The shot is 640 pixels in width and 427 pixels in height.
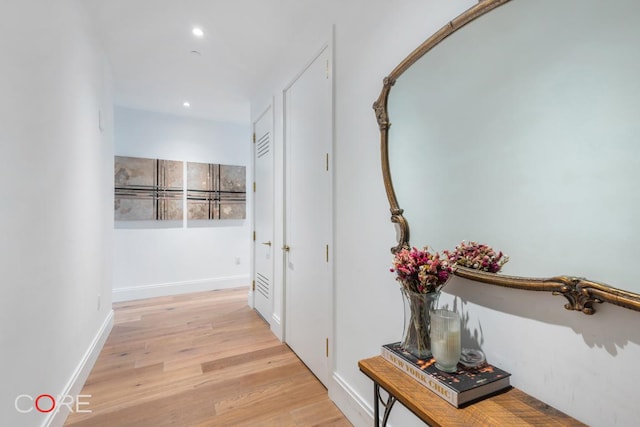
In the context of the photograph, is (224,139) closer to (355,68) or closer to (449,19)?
(355,68)

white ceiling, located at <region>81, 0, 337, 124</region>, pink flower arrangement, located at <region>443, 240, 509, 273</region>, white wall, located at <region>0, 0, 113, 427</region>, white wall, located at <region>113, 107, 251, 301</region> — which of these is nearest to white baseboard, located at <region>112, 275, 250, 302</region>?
white wall, located at <region>113, 107, 251, 301</region>

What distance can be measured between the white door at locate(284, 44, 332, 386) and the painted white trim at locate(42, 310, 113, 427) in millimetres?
1456

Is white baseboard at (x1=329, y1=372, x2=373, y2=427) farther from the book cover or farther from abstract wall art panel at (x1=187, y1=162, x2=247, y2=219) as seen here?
abstract wall art panel at (x1=187, y1=162, x2=247, y2=219)

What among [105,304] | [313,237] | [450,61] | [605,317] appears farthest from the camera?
[105,304]

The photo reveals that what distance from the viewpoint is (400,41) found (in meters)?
1.34

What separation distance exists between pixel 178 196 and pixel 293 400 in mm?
3293

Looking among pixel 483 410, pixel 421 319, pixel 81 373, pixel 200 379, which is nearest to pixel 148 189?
pixel 81 373

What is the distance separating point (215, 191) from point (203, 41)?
7.75 ft

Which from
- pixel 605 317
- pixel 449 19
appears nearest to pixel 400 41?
pixel 449 19

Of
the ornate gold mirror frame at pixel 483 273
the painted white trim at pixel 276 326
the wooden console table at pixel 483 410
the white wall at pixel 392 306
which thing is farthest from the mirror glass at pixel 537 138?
the painted white trim at pixel 276 326

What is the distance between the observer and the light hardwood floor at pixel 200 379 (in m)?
1.73

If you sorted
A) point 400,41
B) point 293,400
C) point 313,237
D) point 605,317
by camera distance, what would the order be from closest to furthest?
point 605,317 → point 400,41 → point 293,400 → point 313,237

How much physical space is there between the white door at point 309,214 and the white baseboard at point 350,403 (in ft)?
0.51

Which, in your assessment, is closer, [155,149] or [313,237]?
[313,237]
